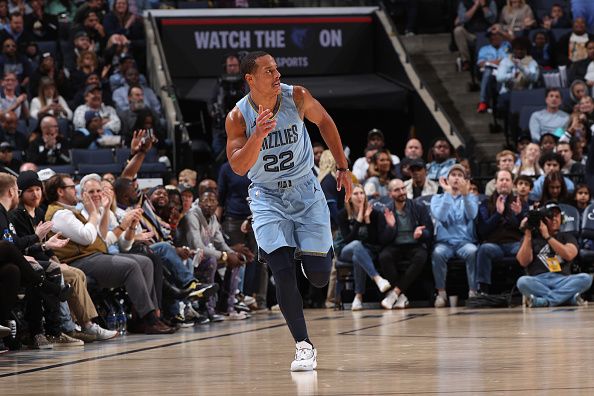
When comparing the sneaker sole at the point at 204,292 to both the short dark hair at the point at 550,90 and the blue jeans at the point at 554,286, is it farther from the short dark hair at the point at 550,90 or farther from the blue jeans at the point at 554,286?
the short dark hair at the point at 550,90

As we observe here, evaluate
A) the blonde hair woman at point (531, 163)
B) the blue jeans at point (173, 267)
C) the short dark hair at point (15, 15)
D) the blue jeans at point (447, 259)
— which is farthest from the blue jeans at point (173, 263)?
the short dark hair at point (15, 15)

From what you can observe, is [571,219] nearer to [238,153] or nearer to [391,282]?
[391,282]

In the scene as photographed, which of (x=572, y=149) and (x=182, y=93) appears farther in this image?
(x=182, y=93)

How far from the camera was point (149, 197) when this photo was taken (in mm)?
11734

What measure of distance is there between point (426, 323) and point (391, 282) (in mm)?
3043

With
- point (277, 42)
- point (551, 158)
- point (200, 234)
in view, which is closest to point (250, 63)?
point (200, 234)

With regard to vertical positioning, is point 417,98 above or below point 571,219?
above

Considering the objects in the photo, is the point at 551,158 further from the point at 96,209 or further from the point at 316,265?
the point at 316,265

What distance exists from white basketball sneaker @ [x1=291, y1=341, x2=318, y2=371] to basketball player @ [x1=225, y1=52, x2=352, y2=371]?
104 mm

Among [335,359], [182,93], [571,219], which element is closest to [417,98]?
[182,93]

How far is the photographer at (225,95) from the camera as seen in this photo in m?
16.0

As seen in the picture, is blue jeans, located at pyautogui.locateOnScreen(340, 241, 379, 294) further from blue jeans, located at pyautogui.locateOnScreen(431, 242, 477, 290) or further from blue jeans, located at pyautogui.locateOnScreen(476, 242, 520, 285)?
blue jeans, located at pyautogui.locateOnScreen(476, 242, 520, 285)

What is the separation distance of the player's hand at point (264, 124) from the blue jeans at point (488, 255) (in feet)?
→ 23.9

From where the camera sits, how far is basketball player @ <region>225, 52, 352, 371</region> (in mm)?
6711
